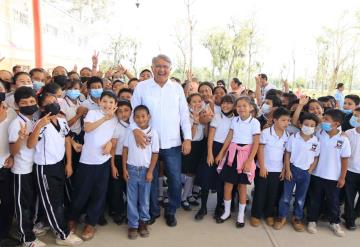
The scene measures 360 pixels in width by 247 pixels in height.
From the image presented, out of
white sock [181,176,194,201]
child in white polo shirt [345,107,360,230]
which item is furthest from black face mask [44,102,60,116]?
child in white polo shirt [345,107,360,230]

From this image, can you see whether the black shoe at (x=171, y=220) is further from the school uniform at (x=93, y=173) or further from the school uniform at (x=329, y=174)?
the school uniform at (x=329, y=174)

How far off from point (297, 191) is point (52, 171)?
8.53ft

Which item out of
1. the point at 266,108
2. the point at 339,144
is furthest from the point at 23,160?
the point at 339,144

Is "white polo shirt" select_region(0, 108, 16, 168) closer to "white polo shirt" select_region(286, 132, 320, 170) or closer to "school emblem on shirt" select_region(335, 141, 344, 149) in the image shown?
"white polo shirt" select_region(286, 132, 320, 170)

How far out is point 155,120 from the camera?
3281mm

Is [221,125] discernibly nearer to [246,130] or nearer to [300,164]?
[246,130]

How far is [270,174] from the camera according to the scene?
139 inches

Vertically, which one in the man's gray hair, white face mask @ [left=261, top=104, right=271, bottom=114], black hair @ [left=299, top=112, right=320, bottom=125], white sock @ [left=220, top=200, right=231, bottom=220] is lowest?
white sock @ [left=220, top=200, right=231, bottom=220]

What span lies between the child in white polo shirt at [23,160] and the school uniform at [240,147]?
2.00 metres

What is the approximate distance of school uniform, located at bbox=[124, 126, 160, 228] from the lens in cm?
316

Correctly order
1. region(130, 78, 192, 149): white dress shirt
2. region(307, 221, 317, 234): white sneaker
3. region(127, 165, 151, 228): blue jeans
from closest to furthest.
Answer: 1. region(127, 165, 151, 228): blue jeans
2. region(130, 78, 192, 149): white dress shirt
3. region(307, 221, 317, 234): white sneaker

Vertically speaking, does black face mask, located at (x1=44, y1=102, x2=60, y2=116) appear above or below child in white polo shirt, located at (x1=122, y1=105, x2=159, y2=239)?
above

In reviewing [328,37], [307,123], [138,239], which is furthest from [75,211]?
[328,37]

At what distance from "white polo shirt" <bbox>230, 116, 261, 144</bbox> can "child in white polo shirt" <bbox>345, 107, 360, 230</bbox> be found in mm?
1065
